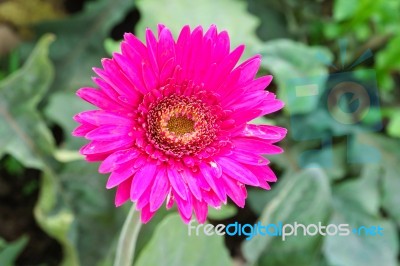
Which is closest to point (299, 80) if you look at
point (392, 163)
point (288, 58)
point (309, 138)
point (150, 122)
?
point (288, 58)

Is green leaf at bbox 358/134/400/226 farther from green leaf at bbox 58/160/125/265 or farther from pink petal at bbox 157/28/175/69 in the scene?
pink petal at bbox 157/28/175/69

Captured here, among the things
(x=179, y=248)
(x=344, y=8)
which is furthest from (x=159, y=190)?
(x=344, y=8)

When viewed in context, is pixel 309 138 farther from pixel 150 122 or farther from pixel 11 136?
pixel 150 122

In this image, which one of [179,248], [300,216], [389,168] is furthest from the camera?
[389,168]

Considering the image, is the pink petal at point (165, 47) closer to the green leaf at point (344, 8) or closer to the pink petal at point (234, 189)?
the pink petal at point (234, 189)

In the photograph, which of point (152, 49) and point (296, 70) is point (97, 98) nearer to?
point (152, 49)

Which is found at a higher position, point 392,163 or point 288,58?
point 288,58

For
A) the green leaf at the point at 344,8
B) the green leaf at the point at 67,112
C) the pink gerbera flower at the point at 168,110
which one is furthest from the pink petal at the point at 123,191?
the green leaf at the point at 344,8
